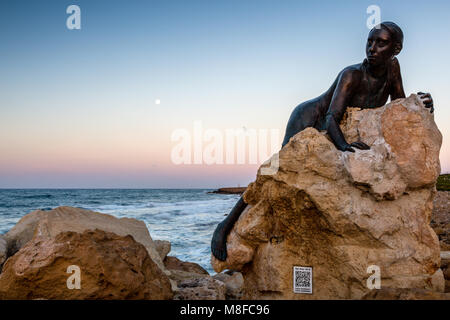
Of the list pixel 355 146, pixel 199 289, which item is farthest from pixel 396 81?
pixel 199 289

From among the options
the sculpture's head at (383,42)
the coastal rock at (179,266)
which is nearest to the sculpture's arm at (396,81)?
the sculpture's head at (383,42)

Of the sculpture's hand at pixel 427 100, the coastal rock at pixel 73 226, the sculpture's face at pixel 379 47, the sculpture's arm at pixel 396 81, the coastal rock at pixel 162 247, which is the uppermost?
the sculpture's face at pixel 379 47

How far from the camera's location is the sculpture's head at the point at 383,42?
12.0 feet

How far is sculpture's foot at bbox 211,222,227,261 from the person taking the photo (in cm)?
400

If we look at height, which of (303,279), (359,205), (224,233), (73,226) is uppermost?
(359,205)

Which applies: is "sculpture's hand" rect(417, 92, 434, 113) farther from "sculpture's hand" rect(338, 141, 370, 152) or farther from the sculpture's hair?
"sculpture's hand" rect(338, 141, 370, 152)

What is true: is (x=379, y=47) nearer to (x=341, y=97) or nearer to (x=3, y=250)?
(x=341, y=97)

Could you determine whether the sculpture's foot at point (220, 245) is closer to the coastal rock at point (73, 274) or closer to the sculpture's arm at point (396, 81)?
the coastal rock at point (73, 274)

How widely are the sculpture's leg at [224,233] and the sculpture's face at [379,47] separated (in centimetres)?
195

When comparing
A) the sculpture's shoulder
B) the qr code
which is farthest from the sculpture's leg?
the sculpture's shoulder

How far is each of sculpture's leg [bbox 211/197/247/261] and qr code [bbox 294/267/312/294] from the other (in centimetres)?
80

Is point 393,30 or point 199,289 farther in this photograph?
point 393,30

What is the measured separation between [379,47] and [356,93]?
52cm

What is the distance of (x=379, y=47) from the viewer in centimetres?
371
